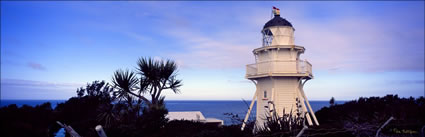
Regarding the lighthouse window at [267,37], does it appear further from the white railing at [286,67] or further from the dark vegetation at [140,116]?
the dark vegetation at [140,116]

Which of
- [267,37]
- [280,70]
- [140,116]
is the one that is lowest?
[140,116]

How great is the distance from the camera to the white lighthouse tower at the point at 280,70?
13008 millimetres

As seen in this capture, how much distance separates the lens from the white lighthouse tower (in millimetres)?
13008

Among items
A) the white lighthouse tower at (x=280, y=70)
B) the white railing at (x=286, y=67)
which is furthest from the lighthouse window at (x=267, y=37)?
the white railing at (x=286, y=67)

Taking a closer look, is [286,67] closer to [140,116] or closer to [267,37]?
[267,37]

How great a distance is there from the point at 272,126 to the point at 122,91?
27.7 feet

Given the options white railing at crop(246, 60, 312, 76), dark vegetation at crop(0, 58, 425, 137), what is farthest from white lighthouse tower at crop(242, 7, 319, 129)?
dark vegetation at crop(0, 58, 425, 137)

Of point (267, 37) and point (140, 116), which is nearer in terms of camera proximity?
point (140, 116)

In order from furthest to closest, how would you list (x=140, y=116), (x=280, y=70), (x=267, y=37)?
(x=267, y=37), (x=280, y=70), (x=140, y=116)

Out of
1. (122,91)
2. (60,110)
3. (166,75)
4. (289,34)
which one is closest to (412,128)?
(289,34)

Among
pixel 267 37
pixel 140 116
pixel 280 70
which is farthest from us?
pixel 267 37

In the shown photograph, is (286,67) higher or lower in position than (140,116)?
higher

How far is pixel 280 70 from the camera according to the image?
510 inches

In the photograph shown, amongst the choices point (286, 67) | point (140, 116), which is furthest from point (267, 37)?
point (140, 116)
